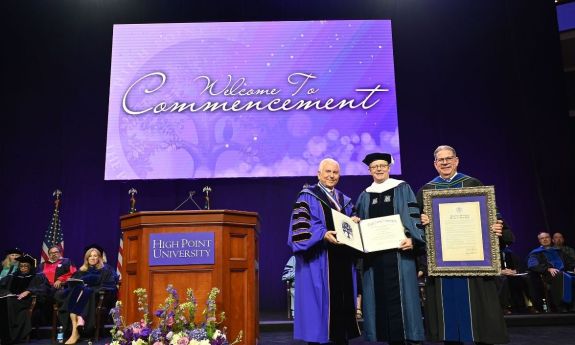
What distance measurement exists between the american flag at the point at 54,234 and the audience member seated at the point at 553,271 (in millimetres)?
6698

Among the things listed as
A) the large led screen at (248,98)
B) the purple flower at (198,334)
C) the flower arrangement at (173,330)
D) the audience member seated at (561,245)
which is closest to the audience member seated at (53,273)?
the large led screen at (248,98)

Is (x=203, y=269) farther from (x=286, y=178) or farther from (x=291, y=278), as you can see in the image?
(x=286, y=178)

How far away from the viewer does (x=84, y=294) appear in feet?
17.7

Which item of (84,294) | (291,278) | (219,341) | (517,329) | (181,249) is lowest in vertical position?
(517,329)

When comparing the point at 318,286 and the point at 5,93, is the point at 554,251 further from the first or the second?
the point at 5,93

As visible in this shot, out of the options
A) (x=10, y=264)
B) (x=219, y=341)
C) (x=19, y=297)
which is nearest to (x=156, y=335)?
(x=219, y=341)

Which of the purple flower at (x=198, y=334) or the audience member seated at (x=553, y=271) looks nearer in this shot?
the purple flower at (x=198, y=334)

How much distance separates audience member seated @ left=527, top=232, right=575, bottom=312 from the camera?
20.9ft

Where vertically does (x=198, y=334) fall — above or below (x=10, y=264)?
below

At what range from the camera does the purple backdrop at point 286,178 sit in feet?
24.5

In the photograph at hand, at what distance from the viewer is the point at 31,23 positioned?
8.05 metres

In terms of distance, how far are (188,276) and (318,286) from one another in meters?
0.85

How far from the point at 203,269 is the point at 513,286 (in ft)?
17.5

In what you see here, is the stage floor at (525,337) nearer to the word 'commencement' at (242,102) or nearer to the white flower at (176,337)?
the white flower at (176,337)
